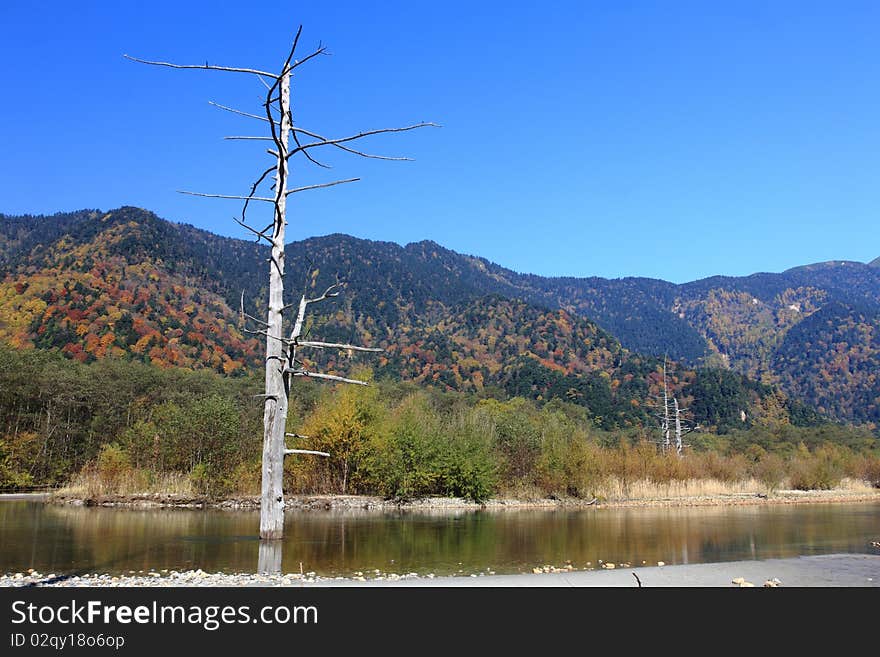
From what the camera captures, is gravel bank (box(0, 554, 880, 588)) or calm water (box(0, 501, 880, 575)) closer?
gravel bank (box(0, 554, 880, 588))

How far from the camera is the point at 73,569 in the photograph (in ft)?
44.7

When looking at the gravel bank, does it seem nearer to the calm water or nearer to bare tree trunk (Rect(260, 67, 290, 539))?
the calm water

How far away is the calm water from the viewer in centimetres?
1501

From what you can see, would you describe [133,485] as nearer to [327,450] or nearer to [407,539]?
[327,450]

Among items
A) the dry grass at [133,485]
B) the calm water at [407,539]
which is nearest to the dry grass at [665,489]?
the calm water at [407,539]

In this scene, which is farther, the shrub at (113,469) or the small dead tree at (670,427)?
the small dead tree at (670,427)

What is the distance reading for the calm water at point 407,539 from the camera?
1501cm

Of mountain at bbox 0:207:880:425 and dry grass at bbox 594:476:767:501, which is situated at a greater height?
mountain at bbox 0:207:880:425

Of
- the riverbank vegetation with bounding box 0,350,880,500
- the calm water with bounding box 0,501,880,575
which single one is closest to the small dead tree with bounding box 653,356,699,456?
the riverbank vegetation with bounding box 0,350,880,500

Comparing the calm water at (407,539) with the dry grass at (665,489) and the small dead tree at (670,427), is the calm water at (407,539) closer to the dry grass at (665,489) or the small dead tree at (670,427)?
the dry grass at (665,489)

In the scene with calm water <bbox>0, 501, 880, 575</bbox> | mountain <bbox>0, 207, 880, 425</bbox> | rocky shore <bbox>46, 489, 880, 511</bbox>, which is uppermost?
mountain <bbox>0, 207, 880, 425</bbox>

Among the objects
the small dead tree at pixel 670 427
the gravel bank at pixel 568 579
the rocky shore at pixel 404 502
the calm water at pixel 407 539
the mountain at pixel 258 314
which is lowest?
the rocky shore at pixel 404 502

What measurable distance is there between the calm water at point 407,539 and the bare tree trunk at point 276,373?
102cm

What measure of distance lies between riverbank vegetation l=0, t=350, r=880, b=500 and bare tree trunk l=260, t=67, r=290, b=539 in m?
20.3
